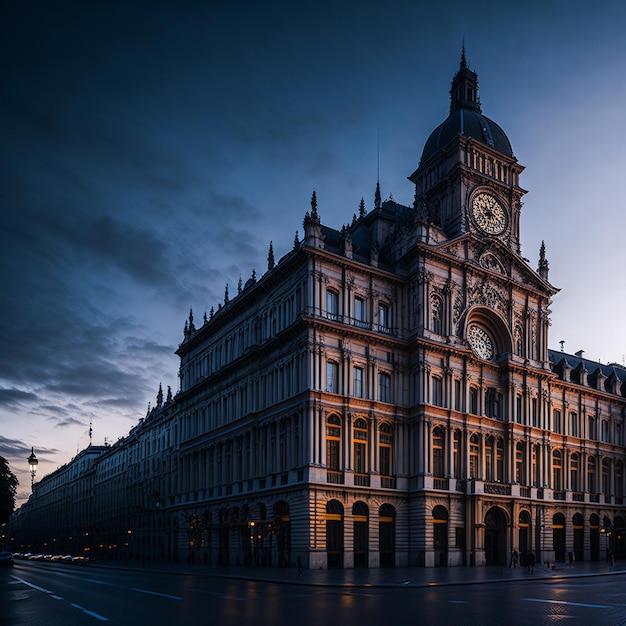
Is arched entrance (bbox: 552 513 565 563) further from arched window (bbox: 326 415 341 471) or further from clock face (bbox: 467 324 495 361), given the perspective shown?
arched window (bbox: 326 415 341 471)

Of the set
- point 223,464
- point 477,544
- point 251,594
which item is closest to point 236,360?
point 223,464

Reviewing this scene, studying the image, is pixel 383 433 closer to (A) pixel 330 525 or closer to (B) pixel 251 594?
(A) pixel 330 525

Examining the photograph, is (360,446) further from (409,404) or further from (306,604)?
(306,604)

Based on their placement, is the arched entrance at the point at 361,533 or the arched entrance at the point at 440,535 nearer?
the arched entrance at the point at 361,533

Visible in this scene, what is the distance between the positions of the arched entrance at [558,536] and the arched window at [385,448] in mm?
23030

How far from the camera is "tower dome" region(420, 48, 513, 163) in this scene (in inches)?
2955

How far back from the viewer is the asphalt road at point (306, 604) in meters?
23.5

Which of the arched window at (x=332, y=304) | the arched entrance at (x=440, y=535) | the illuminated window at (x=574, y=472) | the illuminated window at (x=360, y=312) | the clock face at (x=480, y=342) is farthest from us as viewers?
the illuminated window at (x=574, y=472)

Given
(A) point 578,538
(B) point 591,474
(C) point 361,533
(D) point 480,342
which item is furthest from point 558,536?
(C) point 361,533

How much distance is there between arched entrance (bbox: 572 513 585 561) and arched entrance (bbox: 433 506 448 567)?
22270 mm

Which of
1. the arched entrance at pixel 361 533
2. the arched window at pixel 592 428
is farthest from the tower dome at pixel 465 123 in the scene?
the arched entrance at pixel 361 533

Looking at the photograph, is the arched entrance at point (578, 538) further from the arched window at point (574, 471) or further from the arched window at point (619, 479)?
the arched window at point (619, 479)

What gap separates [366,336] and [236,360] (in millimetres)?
16007

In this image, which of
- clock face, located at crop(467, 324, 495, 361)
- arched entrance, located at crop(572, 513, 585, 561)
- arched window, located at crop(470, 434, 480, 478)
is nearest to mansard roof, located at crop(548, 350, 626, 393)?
clock face, located at crop(467, 324, 495, 361)
